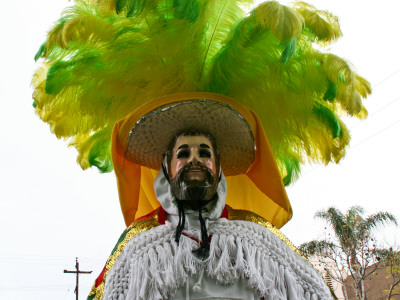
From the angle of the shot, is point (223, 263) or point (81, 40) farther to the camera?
point (81, 40)

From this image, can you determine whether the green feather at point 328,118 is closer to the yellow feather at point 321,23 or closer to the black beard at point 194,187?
the yellow feather at point 321,23

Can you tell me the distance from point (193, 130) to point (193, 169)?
36 centimetres

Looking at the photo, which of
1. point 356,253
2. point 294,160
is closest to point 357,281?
point 356,253

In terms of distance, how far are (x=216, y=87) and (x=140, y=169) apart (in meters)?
0.85

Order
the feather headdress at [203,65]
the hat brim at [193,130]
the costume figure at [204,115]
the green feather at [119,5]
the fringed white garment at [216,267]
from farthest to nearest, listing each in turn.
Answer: the hat brim at [193,130]
the feather headdress at [203,65]
the green feather at [119,5]
the costume figure at [204,115]
the fringed white garment at [216,267]

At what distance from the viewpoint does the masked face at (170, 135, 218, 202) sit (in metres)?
2.24

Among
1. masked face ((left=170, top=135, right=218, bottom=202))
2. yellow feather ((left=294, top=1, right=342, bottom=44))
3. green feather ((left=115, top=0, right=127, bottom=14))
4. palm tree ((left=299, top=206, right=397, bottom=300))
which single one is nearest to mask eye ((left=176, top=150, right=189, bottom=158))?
masked face ((left=170, top=135, right=218, bottom=202))

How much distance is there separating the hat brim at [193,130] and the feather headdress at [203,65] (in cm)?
21

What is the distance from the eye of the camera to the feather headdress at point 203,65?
2.29m

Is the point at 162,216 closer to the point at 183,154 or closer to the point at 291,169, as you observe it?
the point at 183,154

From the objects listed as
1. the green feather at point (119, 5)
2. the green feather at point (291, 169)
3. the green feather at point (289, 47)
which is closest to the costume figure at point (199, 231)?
the green feather at point (291, 169)

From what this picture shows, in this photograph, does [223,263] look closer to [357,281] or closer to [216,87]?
[216,87]

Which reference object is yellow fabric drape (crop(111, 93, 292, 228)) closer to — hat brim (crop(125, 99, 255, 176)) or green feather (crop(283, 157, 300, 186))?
hat brim (crop(125, 99, 255, 176))

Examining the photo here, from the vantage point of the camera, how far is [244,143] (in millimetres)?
2637
